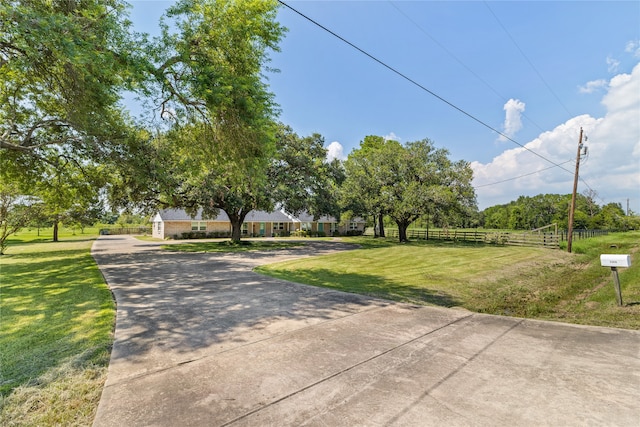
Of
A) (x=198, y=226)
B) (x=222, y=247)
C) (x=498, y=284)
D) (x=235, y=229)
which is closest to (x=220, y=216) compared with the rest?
(x=198, y=226)

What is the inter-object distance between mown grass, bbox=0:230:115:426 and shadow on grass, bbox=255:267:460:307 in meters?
5.47

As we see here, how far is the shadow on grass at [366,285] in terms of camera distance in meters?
7.61

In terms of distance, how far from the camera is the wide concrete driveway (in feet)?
8.93

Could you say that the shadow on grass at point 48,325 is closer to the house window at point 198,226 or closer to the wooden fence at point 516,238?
the wooden fence at point 516,238

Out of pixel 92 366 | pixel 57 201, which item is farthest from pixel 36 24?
pixel 57 201

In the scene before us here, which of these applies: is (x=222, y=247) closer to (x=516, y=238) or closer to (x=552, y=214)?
(x=516, y=238)

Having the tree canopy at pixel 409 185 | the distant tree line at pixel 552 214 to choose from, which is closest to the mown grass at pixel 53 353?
the tree canopy at pixel 409 185

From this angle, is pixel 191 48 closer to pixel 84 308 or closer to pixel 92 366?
pixel 84 308

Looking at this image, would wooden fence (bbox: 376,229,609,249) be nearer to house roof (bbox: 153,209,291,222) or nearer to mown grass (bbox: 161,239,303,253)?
mown grass (bbox: 161,239,303,253)

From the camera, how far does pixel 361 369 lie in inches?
143

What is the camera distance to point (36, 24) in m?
6.02

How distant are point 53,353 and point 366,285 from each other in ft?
23.8

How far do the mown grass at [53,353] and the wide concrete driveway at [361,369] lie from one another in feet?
0.74

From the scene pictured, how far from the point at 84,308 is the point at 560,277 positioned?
15.9 meters
